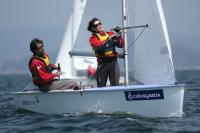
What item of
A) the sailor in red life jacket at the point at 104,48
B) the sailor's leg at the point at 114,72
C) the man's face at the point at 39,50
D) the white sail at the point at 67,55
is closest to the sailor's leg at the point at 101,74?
the sailor in red life jacket at the point at 104,48

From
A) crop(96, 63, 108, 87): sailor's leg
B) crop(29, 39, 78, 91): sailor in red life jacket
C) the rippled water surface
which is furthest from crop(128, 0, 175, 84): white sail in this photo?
crop(29, 39, 78, 91): sailor in red life jacket

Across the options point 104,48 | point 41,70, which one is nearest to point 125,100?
point 104,48

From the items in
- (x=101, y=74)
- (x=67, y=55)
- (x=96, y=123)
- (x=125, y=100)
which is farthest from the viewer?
(x=67, y=55)

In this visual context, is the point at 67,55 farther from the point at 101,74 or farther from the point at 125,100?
the point at 125,100

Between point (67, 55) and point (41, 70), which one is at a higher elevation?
point (67, 55)

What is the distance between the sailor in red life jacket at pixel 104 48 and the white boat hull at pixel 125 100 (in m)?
0.81

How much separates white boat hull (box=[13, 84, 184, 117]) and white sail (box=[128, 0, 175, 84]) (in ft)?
1.71

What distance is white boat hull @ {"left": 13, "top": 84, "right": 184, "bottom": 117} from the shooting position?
532 inches

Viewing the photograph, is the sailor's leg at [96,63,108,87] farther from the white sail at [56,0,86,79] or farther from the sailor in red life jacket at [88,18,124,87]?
the white sail at [56,0,86,79]

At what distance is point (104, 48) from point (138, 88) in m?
1.36

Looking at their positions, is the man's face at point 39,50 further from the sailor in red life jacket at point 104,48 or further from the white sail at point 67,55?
the white sail at point 67,55

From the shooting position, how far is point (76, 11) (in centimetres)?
2328

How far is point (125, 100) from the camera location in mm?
13734

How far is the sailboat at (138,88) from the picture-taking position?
13586mm
